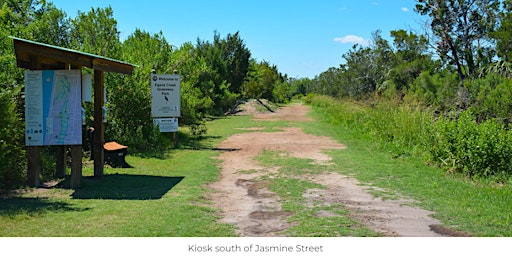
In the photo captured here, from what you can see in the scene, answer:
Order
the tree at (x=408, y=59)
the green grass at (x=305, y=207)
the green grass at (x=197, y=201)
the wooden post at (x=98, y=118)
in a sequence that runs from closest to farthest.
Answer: the green grass at (x=305, y=207) → the green grass at (x=197, y=201) → the wooden post at (x=98, y=118) → the tree at (x=408, y=59)

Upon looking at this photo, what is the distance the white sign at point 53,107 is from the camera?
8609 millimetres

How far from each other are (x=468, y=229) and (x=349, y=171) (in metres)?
4.97

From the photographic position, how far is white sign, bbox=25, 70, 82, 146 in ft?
28.2

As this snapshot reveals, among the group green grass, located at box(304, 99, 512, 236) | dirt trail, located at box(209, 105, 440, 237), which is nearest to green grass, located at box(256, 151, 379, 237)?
dirt trail, located at box(209, 105, 440, 237)

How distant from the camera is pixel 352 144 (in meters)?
16.8

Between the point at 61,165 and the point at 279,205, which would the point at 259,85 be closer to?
the point at 61,165

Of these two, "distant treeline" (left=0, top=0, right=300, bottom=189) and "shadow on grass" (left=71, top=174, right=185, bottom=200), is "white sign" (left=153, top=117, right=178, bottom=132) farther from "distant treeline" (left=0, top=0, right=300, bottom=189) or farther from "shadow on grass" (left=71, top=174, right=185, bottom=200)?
"shadow on grass" (left=71, top=174, right=185, bottom=200)

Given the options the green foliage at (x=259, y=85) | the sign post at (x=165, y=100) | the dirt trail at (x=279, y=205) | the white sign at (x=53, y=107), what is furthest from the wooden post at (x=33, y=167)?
the green foliage at (x=259, y=85)

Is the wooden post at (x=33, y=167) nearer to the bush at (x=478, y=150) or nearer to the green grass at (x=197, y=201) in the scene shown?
the green grass at (x=197, y=201)

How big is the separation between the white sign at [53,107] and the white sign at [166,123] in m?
6.57

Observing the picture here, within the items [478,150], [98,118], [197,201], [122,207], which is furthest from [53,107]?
[478,150]

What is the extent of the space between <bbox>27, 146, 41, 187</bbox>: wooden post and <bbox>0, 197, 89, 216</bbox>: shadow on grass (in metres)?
0.98

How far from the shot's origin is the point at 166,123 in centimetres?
1554

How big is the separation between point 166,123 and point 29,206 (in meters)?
8.63
